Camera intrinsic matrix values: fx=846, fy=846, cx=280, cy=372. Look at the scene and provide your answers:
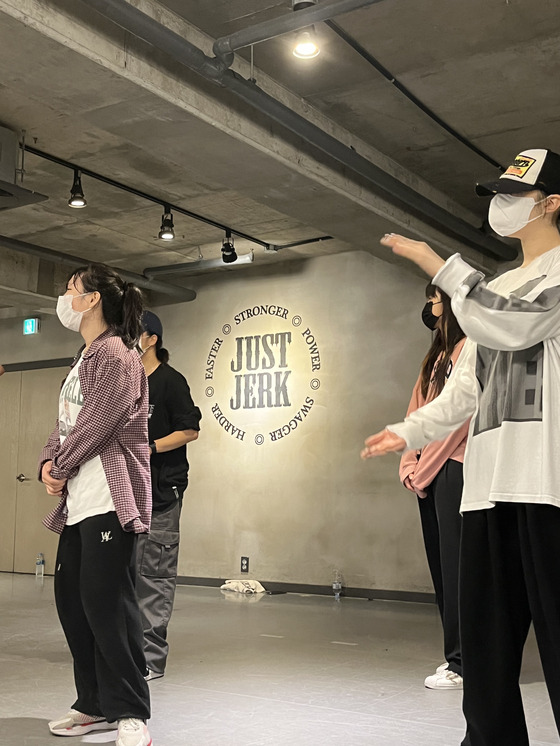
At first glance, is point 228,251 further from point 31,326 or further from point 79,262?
point 31,326

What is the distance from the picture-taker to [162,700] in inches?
123

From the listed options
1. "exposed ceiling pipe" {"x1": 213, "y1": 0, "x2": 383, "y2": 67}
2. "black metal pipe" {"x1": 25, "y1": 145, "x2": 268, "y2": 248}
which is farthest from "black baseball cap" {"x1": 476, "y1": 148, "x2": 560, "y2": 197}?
"black metal pipe" {"x1": 25, "y1": 145, "x2": 268, "y2": 248}

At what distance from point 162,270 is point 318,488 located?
2.61 meters

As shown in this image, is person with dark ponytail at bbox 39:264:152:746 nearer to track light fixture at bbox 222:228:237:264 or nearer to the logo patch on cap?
the logo patch on cap

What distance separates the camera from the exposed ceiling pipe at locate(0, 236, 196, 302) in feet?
23.2

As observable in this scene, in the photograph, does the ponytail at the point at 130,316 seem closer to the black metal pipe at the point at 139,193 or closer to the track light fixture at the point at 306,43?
the track light fixture at the point at 306,43

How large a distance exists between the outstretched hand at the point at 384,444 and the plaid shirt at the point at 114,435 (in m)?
0.98

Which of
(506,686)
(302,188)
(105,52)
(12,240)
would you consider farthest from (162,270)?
(506,686)

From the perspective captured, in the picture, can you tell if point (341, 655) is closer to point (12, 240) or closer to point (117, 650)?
point (117, 650)

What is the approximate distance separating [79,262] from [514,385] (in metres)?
6.33

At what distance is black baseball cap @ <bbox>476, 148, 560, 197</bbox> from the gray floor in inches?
68.6

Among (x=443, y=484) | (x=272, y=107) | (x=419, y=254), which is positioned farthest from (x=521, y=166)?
(x=272, y=107)

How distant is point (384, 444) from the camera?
5.63 feet

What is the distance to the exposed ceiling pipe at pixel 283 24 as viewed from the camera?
341 cm
